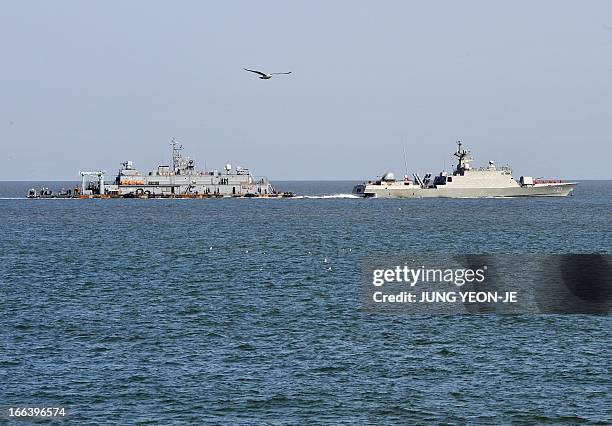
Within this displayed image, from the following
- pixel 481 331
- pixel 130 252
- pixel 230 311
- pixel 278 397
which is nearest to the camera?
pixel 278 397

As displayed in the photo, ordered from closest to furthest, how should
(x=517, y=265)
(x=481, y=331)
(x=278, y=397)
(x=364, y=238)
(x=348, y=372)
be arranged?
(x=278, y=397) < (x=348, y=372) < (x=481, y=331) < (x=517, y=265) < (x=364, y=238)

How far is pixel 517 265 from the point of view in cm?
7444

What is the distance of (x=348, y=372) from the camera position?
35.9 meters

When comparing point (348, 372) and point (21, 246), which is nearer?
point (348, 372)

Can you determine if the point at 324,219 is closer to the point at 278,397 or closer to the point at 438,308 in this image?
the point at 438,308

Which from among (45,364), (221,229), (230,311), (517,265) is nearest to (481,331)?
(230,311)

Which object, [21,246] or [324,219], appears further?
[324,219]

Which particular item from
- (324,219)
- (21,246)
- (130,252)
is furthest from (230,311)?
(324,219)

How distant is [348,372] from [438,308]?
16.2 m

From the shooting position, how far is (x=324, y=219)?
480ft

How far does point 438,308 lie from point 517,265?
83.9ft

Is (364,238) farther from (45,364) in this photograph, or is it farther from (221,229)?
(45,364)

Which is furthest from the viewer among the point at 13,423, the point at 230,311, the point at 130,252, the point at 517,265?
the point at 130,252

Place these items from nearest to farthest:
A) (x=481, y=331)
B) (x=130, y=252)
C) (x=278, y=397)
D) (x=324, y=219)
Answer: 1. (x=278, y=397)
2. (x=481, y=331)
3. (x=130, y=252)
4. (x=324, y=219)
